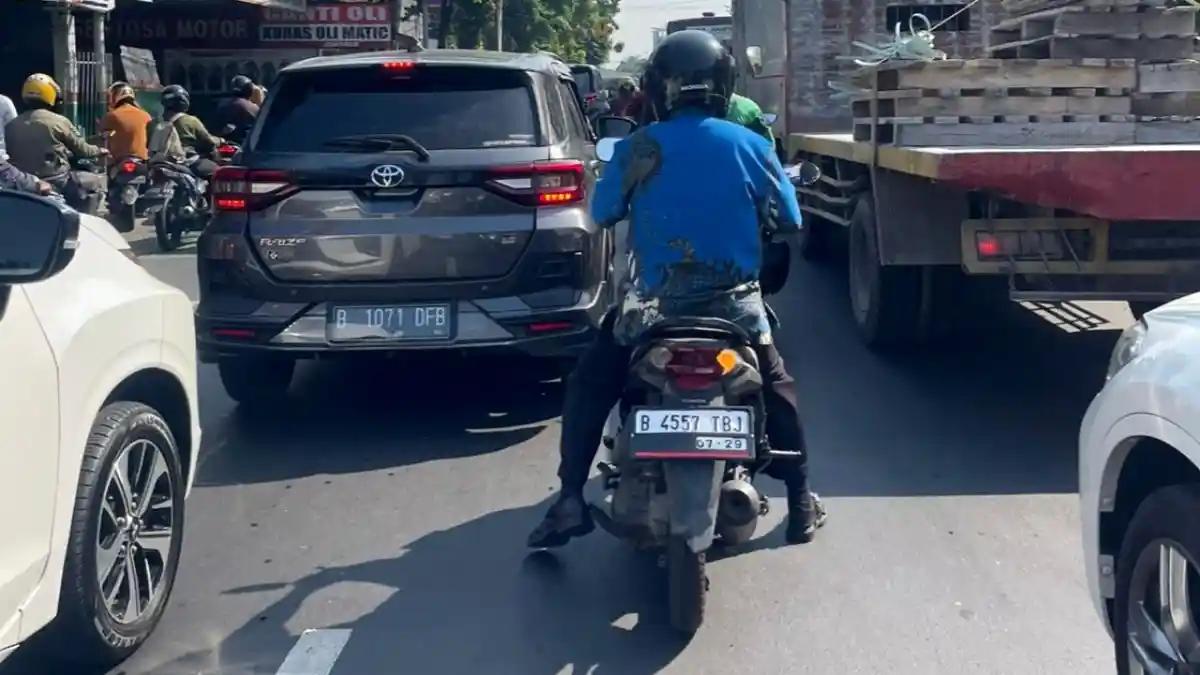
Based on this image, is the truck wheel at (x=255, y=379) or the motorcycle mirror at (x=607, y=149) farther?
the truck wheel at (x=255, y=379)

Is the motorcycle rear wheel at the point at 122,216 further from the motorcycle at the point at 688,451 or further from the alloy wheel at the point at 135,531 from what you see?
the motorcycle at the point at 688,451

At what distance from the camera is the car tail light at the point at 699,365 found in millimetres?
4508

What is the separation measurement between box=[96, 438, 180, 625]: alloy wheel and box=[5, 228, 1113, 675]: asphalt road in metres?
0.20

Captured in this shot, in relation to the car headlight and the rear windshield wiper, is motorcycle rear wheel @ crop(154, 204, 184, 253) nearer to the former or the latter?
the rear windshield wiper

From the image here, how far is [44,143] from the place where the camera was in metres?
12.7

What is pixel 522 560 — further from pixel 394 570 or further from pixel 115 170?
pixel 115 170

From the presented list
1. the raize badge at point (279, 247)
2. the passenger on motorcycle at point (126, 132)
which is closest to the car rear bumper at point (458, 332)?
the raize badge at point (279, 247)

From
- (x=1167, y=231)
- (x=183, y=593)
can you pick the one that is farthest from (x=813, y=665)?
(x=1167, y=231)

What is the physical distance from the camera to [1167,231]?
22.6 feet

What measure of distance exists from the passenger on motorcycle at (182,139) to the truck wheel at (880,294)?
27.6 feet

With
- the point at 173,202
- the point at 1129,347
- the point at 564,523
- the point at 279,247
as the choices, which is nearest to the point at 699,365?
the point at 564,523

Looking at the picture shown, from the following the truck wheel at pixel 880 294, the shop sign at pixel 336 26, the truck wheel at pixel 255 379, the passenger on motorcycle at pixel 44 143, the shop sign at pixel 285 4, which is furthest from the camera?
the shop sign at pixel 336 26

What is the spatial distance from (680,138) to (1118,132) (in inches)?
138

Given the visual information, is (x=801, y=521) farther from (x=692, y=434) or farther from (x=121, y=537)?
(x=121, y=537)
